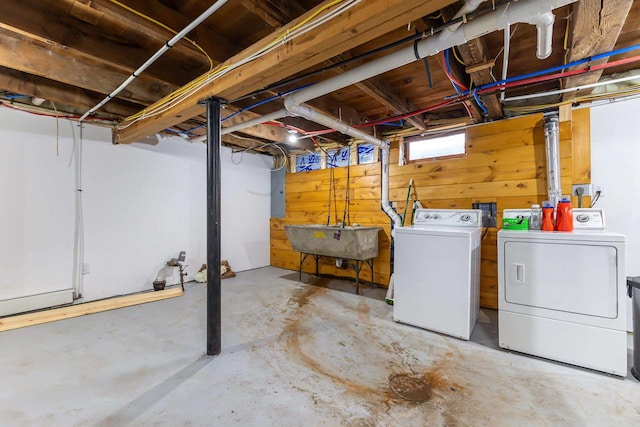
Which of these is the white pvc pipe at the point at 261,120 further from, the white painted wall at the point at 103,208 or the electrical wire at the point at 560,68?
the electrical wire at the point at 560,68

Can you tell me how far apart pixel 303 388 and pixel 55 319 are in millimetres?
2748

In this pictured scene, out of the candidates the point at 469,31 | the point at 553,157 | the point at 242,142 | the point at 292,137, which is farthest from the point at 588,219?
the point at 242,142

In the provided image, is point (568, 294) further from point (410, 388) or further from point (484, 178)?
point (484, 178)

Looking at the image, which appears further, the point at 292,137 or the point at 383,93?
the point at 292,137

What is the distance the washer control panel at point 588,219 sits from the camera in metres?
2.12

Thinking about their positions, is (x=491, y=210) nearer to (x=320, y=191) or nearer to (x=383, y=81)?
(x=383, y=81)

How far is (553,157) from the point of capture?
100 inches

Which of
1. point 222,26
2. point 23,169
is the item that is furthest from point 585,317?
point 23,169

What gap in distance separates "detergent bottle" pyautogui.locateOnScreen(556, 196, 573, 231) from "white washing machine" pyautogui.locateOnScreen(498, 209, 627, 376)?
4.9 inches

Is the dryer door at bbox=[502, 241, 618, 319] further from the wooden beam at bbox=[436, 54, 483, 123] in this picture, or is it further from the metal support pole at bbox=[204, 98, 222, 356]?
the metal support pole at bbox=[204, 98, 222, 356]

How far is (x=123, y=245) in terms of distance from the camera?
356cm

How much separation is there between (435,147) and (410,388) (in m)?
2.83

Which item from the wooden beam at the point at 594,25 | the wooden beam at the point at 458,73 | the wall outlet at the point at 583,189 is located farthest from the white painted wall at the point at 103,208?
the wall outlet at the point at 583,189

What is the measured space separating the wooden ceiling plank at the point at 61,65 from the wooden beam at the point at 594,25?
3.07m
